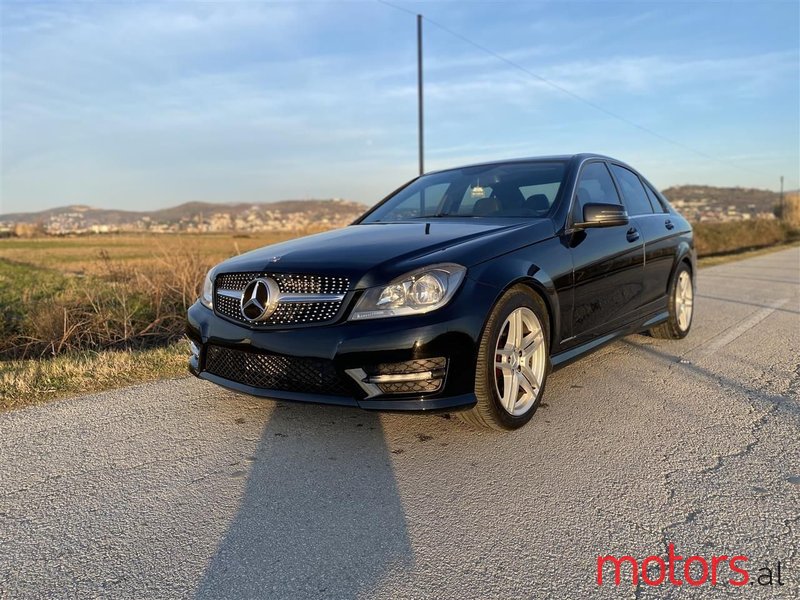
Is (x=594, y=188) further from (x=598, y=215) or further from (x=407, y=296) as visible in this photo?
(x=407, y=296)

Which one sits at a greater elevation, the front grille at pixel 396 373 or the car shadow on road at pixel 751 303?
the front grille at pixel 396 373

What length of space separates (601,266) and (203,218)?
6.65m

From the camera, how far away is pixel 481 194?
15.0ft

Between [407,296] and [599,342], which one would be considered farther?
[599,342]

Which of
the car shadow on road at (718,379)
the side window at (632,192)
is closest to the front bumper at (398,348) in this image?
the car shadow on road at (718,379)

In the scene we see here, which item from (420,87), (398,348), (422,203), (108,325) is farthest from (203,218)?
(420,87)

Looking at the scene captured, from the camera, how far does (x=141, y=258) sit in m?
8.66

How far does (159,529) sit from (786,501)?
251 centimetres

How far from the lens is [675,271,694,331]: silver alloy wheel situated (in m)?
5.65

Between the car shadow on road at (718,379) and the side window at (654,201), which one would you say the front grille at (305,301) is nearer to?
the car shadow on road at (718,379)

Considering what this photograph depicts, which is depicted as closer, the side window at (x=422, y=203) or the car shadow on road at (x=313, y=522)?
the car shadow on road at (x=313, y=522)

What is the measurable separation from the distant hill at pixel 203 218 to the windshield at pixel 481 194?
3.65ft

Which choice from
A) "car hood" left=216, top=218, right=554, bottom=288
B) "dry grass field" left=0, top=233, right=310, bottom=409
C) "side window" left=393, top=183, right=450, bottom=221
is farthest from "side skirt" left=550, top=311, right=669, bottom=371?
"dry grass field" left=0, top=233, right=310, bottom=409

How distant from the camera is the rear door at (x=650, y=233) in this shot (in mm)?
5020
